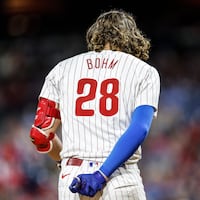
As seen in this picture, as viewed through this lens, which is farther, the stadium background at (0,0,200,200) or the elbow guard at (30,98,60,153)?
the stadium background at (0,0,200,200)

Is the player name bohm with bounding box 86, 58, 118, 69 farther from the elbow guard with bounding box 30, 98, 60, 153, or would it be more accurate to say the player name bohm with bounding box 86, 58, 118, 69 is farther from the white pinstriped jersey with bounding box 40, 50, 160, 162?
the elbow guard with bounding box 30, 98, 60, 153

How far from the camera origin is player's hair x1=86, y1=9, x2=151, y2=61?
303 cm

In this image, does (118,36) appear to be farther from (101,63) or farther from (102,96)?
(102,96)

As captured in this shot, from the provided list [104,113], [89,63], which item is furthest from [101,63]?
[104,113]

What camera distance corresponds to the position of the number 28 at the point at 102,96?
2871 millimetres

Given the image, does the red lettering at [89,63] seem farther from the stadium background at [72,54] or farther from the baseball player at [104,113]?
the stadium background at [72,54]

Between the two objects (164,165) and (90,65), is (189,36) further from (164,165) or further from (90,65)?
(90,65)

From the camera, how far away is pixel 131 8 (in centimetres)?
1070

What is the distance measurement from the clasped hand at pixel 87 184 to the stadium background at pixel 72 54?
435 centimetres

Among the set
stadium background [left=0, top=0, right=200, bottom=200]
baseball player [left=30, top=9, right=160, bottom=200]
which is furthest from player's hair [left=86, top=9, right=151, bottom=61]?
stadium background [left=0, top=0, right=200, bottom=200]

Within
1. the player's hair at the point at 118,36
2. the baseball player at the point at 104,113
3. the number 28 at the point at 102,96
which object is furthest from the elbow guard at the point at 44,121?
the player's hair at the point at 118,36

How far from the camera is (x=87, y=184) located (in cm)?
273

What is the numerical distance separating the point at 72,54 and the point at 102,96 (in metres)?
7.51

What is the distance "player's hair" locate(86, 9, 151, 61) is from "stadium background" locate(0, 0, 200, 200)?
4.12 metres
